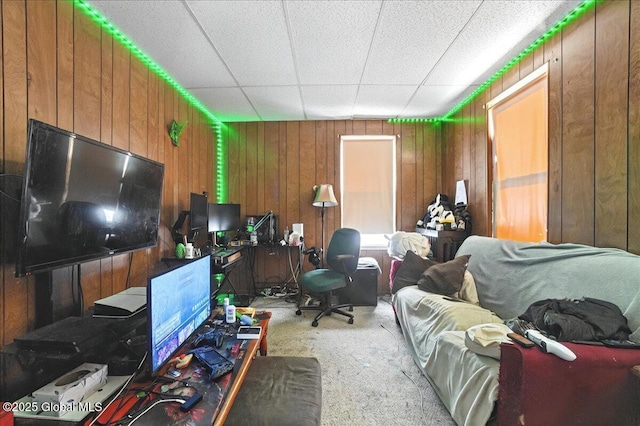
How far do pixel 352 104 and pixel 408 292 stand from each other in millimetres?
2358

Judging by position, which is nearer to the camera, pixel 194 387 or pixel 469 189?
pixel 194 387

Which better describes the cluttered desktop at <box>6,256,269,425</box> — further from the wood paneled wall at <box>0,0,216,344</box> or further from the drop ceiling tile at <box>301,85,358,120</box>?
the drop ceiling tile at <box>301,85,358,120</box>

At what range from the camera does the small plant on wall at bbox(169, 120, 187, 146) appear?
2.49 metres

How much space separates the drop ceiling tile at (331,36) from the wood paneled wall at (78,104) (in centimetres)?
138

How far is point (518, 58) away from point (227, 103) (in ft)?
10.2

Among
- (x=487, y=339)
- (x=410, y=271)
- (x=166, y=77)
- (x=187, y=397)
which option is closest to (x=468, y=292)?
(x=410, y=271)

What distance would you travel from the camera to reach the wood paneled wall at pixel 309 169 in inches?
145

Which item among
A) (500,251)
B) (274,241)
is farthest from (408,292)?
(274,241)

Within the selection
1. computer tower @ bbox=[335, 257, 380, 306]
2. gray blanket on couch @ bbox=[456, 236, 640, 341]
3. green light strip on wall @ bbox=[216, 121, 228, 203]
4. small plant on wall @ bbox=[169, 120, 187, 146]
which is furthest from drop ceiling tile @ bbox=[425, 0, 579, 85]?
green light strip on wall @ bbox=[216, 121, 228, 203]

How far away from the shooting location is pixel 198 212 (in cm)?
264

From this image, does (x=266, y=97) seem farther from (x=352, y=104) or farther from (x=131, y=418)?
(x=131, y=418)

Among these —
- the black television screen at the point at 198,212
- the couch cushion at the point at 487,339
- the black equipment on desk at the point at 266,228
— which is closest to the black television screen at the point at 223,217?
the black television screen at the point at 198,212

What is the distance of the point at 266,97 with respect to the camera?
115 inches

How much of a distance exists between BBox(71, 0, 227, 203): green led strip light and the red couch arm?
3141 mm
